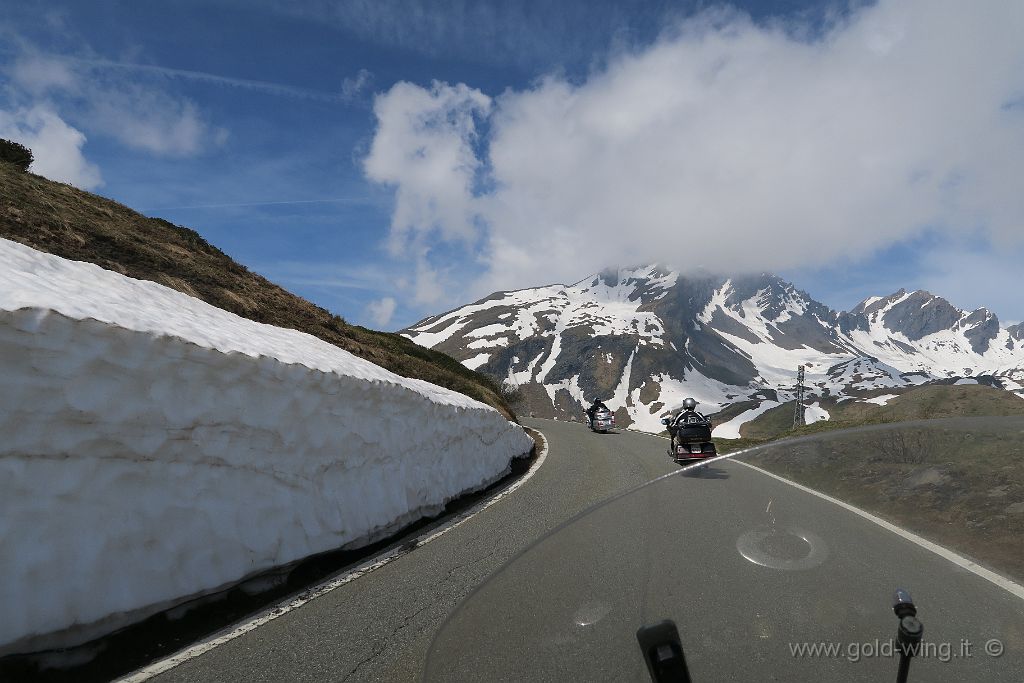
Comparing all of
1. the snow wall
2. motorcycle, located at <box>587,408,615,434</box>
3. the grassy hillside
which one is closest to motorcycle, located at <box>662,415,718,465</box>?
the grassy hillside

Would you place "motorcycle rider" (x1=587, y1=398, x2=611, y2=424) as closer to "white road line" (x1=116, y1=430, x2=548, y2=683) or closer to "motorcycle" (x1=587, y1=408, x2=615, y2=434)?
"motorcycle" (x1=587, y1=408, x2=615, y2=434)

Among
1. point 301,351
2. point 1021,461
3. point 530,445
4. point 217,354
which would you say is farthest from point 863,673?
point 530,445

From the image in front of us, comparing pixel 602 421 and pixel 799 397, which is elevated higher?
pixel 602 421

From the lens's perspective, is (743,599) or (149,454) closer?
(743,599)

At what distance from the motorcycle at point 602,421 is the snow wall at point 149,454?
24784 millimetres

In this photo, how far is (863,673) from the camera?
1.44 m

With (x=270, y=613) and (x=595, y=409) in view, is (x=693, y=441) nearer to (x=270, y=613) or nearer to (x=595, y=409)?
(x=270, y=613)

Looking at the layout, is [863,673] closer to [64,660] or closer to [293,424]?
[64,660]

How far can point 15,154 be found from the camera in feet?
52.5

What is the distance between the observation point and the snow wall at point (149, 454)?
140 inches

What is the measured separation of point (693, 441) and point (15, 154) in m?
20.6

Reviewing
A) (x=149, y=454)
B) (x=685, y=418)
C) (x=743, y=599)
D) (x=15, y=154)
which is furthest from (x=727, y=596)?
(x=15, y=154)

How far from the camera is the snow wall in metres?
3.54

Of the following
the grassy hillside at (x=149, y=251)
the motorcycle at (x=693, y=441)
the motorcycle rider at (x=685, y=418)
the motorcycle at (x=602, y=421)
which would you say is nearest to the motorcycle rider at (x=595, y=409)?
the motorcycle at (x=602, y=421)
